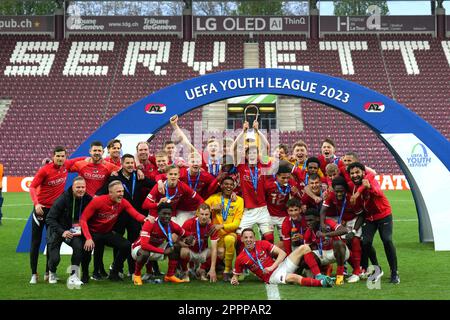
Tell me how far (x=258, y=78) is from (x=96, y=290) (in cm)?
Result: 487

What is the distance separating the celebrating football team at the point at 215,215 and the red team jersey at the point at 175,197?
15 millimetres

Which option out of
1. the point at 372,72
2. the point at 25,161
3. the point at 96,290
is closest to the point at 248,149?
the point at 96,290

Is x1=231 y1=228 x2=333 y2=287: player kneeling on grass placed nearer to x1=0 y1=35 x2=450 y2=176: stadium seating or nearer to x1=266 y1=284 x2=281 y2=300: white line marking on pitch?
x1=266 y1=284 x2=281 y2=300: white line marking on pitch

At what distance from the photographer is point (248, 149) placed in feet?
33.6

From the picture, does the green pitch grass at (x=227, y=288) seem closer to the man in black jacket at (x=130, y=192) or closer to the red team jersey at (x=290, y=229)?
the red team jersey at (x=290, y=229)

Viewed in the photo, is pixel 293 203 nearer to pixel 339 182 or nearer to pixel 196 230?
pixel 339 182

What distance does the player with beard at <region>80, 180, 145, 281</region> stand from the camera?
368 inches

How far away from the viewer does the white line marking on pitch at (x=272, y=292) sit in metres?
8.20

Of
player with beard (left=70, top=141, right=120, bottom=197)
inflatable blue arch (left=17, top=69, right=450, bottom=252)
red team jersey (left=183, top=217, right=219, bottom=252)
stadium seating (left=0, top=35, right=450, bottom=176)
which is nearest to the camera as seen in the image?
red team jersey (left=183, top=217, right=219, bottom=252)

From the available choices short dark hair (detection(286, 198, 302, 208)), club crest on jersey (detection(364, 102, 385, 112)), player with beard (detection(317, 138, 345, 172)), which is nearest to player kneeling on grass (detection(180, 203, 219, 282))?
short dark hair (detection(286, 198, 302, 208))

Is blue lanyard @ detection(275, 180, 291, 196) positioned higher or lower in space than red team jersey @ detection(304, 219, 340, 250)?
higher

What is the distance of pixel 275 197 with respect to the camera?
10.5 metres

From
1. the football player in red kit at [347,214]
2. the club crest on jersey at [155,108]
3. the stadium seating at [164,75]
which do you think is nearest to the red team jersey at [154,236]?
the football player in red kit at [347,214]

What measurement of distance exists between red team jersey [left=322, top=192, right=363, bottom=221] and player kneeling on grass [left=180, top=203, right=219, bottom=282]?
148cm
